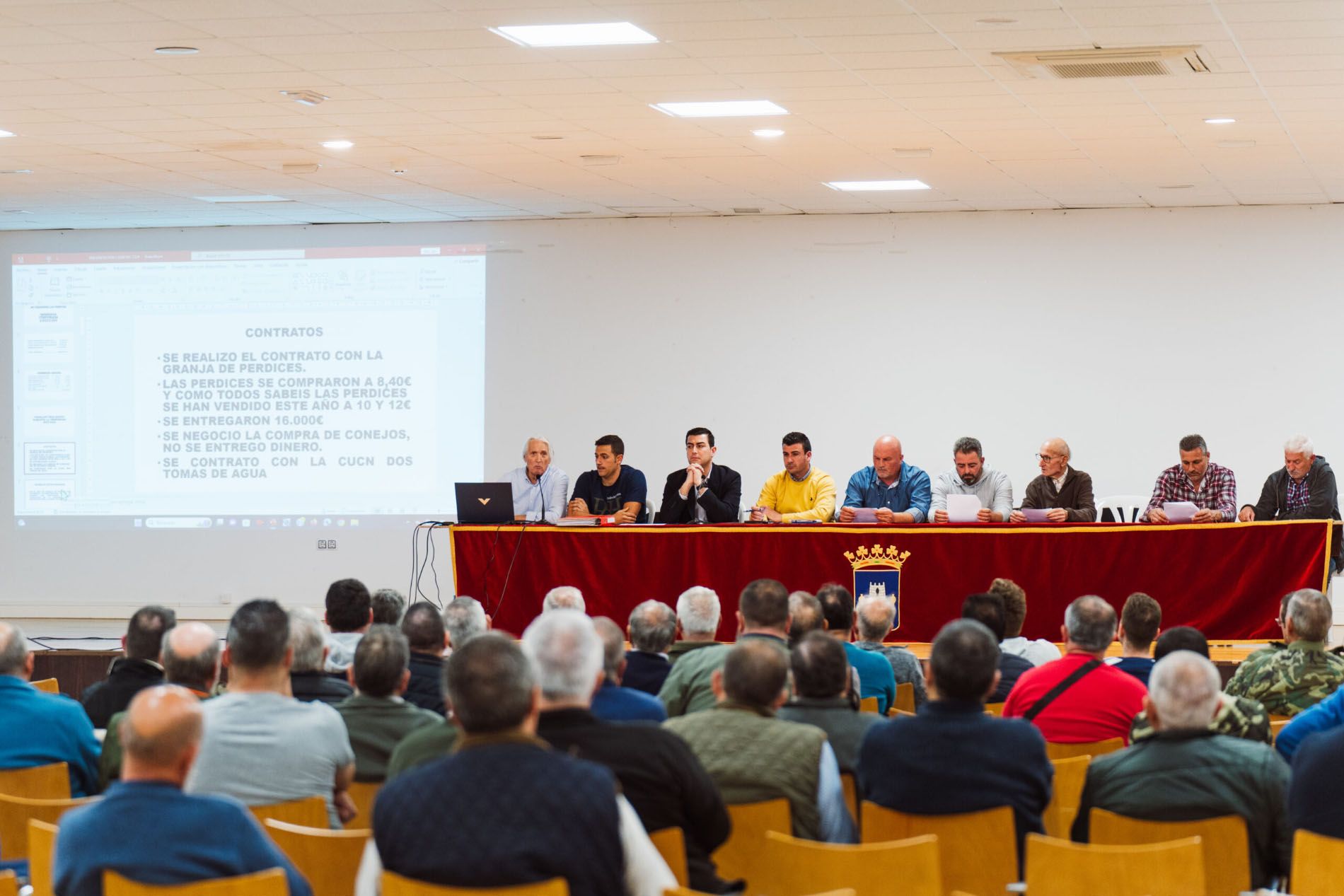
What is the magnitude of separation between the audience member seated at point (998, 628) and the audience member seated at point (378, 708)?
213cm

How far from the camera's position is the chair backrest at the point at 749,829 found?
3.23 m

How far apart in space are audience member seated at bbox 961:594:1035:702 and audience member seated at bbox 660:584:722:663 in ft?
3.00

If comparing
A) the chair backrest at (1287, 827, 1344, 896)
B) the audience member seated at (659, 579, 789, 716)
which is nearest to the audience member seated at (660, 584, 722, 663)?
the audience member seated at (659, 579, 789, 716)

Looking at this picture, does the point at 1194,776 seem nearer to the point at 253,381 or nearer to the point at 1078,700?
the point at 1078,700

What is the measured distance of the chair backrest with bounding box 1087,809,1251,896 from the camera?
3160mm

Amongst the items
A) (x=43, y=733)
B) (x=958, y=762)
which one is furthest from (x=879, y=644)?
(x=43, y=733)

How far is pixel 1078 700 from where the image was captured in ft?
13.8

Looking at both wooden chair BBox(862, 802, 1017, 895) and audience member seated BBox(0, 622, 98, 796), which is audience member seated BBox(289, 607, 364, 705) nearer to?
audience member seated BBox(0, 622, 98, 796)

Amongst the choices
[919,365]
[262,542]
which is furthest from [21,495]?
[919,365]

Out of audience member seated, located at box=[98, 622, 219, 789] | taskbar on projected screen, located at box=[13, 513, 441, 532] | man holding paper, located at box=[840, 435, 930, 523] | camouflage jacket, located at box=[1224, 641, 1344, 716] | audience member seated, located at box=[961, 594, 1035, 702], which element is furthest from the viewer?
taskbar on projected screen, located at box=[13, 513, 441, 532]

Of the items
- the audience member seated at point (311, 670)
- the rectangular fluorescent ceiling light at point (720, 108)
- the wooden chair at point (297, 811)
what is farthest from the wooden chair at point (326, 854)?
the rectangular fluorescent ceiling light at point (720, 108)

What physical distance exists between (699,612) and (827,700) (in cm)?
118

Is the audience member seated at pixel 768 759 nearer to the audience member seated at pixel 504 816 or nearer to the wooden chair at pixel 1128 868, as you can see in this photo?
the wooden chair at pixel 1128 868

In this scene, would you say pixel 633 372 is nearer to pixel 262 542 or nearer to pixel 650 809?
pixel 262 542
